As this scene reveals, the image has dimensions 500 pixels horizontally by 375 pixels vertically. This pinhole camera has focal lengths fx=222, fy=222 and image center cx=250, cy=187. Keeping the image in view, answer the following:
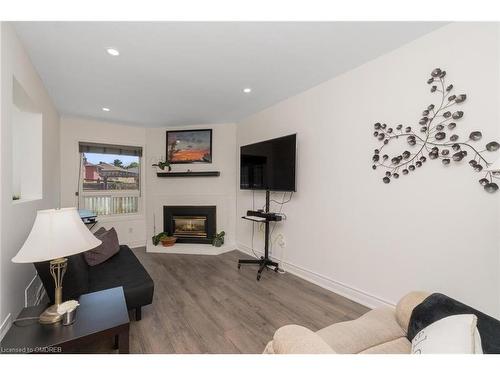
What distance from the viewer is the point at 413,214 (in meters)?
1.99

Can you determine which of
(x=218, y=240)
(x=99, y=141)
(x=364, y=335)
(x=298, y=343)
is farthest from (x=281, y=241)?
(x=99, y=141)

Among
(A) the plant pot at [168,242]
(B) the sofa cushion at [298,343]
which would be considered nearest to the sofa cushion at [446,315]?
(B) the sofa cushion at [298,343]

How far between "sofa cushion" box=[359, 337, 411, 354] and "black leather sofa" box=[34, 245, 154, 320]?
1838 millimetres

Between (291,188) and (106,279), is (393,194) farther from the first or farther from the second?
(106,279)

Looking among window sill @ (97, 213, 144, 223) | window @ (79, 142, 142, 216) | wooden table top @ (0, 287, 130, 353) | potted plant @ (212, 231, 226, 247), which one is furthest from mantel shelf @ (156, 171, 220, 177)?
wooden table top @ (0, 287, 130, 353)

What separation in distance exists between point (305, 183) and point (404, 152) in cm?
122

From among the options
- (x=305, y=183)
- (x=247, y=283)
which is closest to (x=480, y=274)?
(x=305, y=183)

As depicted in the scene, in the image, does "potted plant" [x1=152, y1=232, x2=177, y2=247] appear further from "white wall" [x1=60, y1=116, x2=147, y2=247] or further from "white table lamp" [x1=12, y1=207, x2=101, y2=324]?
"white table lamp" [x1=12, y1=207, x2=101, y2=324]

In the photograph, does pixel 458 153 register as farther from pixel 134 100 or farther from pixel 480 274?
pixel 134 100

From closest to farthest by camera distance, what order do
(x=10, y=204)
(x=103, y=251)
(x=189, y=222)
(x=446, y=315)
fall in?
(x=446, y=315), (x=10, y=204), (x=103, y=251), (x=189, y=222)

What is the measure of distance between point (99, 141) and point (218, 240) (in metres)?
3.01

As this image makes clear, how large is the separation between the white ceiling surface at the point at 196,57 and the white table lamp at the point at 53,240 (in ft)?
4.90

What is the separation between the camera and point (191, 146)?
14.9ft

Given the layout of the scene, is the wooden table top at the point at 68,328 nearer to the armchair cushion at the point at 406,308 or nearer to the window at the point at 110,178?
the armchair cushion at the point at 406,308
